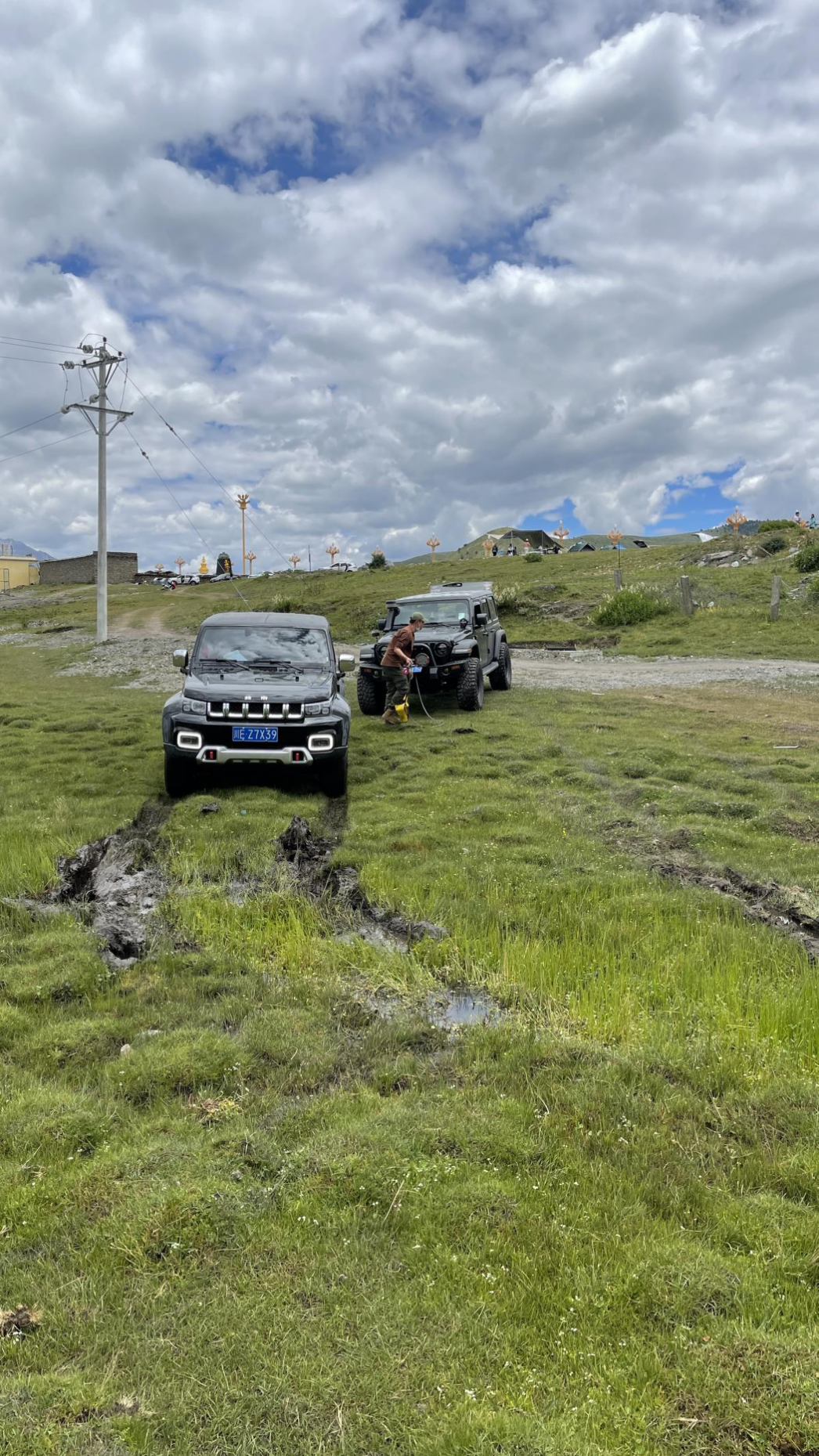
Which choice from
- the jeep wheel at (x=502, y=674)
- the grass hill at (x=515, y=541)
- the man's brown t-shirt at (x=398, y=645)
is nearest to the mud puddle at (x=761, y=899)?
the man's brown t-shirt at (x=398, y=645)

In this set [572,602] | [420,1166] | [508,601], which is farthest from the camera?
[508,601]

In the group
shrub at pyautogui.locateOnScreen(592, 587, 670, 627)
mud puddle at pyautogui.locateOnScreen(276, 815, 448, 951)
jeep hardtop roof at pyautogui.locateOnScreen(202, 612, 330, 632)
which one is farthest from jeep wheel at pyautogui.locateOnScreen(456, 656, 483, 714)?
shrub at pyautogui.locateOnScreen(592, 587, 670, 627)

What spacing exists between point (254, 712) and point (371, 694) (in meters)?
6.25

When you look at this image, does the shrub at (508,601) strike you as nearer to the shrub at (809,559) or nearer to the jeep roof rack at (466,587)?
the shrub at (809,559)

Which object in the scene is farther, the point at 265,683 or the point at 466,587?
the point at 466,587

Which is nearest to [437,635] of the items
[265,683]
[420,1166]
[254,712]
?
[265,683]

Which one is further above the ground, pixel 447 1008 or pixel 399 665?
pixel 399 665

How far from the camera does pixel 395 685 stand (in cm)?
1438

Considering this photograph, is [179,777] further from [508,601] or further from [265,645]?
[508,601]

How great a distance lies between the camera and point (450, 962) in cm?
579

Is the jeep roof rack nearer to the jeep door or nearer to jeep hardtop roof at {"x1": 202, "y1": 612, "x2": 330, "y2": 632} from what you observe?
the jeep door

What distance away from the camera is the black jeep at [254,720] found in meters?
9.29

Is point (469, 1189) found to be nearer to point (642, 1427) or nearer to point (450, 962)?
point (642, 1427)

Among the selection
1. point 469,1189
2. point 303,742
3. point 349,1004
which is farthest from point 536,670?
point 469,1189
